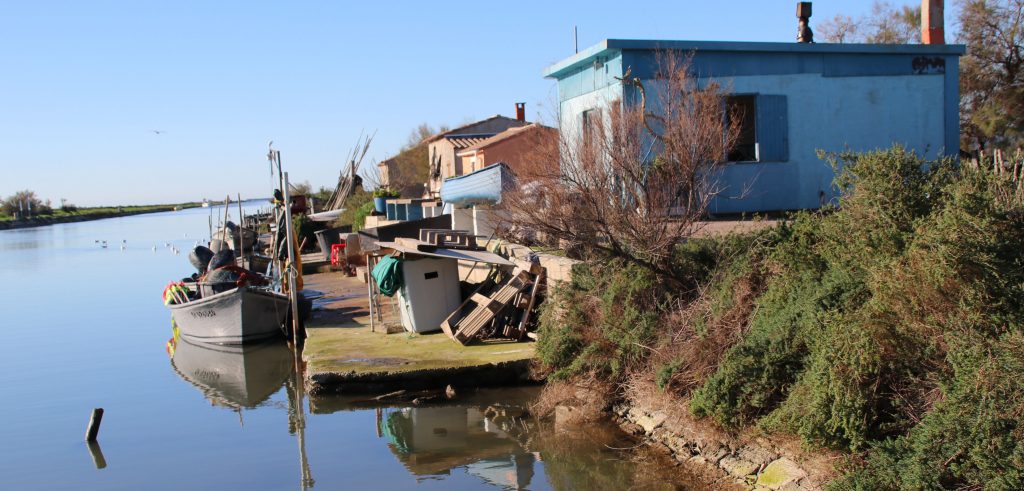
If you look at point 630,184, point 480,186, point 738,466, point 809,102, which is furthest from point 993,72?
point 738,466

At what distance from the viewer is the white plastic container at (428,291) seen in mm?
14094

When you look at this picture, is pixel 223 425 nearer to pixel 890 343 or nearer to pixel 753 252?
pixel 753 252

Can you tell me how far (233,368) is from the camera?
1639cm

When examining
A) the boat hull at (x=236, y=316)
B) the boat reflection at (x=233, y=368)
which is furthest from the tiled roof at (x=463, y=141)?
the boat hull at (x=236, y=316)

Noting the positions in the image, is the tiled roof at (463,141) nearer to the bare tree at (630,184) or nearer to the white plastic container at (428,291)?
the white plastic container at (428,291)

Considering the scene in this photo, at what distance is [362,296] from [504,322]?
24.5ft

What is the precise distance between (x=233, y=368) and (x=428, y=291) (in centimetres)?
453

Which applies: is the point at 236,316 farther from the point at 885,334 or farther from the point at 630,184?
the point at 885,334

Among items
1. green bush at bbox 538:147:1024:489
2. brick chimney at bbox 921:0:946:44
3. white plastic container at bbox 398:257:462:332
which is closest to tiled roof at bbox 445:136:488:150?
brick chimney at bbox 921:0:946:44

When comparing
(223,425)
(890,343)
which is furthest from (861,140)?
(223,425)

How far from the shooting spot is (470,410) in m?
11.4

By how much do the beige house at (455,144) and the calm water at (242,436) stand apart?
19881mm

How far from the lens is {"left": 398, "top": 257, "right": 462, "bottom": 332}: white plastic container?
1409 centimetres

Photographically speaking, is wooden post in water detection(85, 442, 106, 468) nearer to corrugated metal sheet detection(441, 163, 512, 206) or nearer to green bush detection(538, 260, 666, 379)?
green bush detection(538, 260, 666, 379)
